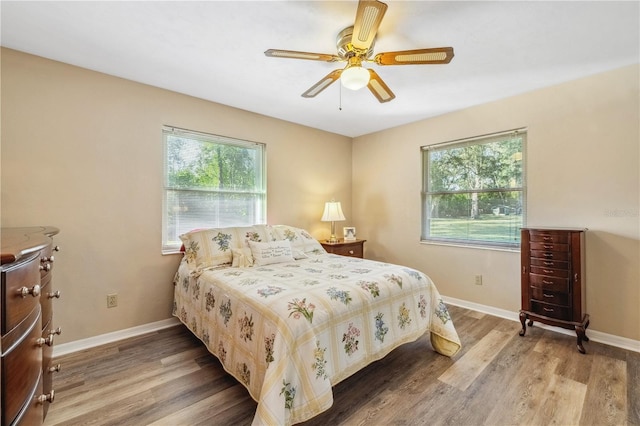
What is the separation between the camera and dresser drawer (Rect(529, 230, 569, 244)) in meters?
2.47

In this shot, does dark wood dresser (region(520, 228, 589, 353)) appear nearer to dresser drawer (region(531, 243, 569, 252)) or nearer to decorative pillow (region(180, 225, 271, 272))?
dresser drawer (region(531, 243, 569, 252))

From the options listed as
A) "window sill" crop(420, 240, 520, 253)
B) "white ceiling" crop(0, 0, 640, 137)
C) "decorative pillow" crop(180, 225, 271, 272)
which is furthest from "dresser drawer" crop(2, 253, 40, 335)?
"window sill" crop(420, 240, 520, 253)

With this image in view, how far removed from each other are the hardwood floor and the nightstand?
5.40 feet

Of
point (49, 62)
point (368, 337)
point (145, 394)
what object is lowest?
point (145, 394)

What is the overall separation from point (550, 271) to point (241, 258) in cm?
282

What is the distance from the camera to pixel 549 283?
2570 mm

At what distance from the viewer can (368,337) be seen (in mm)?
1886

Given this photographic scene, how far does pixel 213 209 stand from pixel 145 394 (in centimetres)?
190

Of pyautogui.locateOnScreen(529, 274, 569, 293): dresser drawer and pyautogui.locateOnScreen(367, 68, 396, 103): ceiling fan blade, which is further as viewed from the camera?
pyautogui.locateOnScreen(529, 274, 569, 293): dresser drawer

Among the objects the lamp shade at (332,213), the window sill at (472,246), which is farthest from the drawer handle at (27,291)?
the window sill at (472,246)

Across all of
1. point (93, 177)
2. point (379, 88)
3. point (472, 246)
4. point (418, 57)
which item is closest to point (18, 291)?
point (93, 177)

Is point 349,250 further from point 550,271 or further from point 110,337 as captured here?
point 110,337

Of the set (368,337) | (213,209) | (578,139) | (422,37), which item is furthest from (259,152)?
(578,139)

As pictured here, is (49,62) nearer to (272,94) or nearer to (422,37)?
(272,94)
